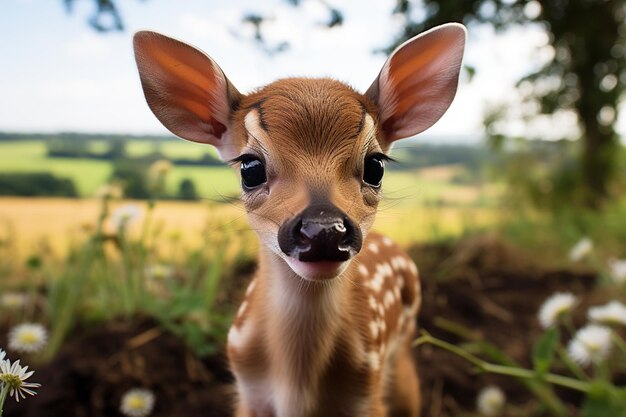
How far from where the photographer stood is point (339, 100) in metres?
0.87

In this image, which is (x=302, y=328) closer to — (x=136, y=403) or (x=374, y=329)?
(x=374, y=329)

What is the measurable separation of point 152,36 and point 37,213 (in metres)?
1.23

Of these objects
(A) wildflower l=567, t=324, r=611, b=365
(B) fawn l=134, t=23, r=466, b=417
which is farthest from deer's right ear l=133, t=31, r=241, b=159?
(A) wildflower l=567, t=324, r=611, b=365

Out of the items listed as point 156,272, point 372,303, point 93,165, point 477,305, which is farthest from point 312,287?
point 477,305

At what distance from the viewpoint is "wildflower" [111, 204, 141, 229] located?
1.55m

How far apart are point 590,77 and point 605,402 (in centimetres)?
211

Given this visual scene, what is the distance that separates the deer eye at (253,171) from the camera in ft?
2.84

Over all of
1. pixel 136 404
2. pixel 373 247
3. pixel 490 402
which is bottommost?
pixel 490 402

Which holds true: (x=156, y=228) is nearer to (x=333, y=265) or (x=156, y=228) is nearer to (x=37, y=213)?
(x=37, y=213)

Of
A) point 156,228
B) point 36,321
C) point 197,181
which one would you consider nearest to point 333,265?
point 197,181

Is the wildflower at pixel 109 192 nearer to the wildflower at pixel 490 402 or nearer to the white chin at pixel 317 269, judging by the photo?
the white chin at pixel 317 269

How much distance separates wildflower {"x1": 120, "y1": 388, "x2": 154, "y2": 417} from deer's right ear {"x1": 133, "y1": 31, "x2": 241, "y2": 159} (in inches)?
29.7

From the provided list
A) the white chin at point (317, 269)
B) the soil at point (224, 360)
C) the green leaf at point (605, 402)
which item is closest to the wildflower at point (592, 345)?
the green leaf at point (605, 402)

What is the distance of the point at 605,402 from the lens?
3.95 feet
